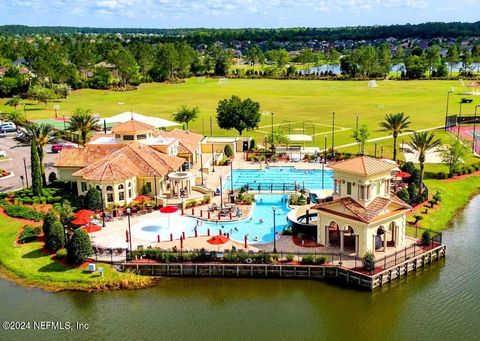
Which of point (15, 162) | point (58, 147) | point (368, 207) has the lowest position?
point (15, 162)

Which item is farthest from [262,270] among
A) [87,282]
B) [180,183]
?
[180,183]

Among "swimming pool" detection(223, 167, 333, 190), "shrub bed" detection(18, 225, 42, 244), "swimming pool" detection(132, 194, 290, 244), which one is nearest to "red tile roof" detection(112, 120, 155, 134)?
"swimming pool" detection(223, 167, 333, 190)

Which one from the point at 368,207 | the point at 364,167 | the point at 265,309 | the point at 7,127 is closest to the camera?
the point at 265,309

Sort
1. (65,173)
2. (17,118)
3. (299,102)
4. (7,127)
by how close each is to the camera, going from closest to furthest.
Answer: (65,173) → (7,127) → (17,118) → (299,102)

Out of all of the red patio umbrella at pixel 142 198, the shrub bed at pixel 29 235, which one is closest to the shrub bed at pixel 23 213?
the shrub bed at pixel 29 235

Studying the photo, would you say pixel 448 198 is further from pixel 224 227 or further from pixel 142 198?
pixel 142 198

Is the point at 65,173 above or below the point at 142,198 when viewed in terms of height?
above
